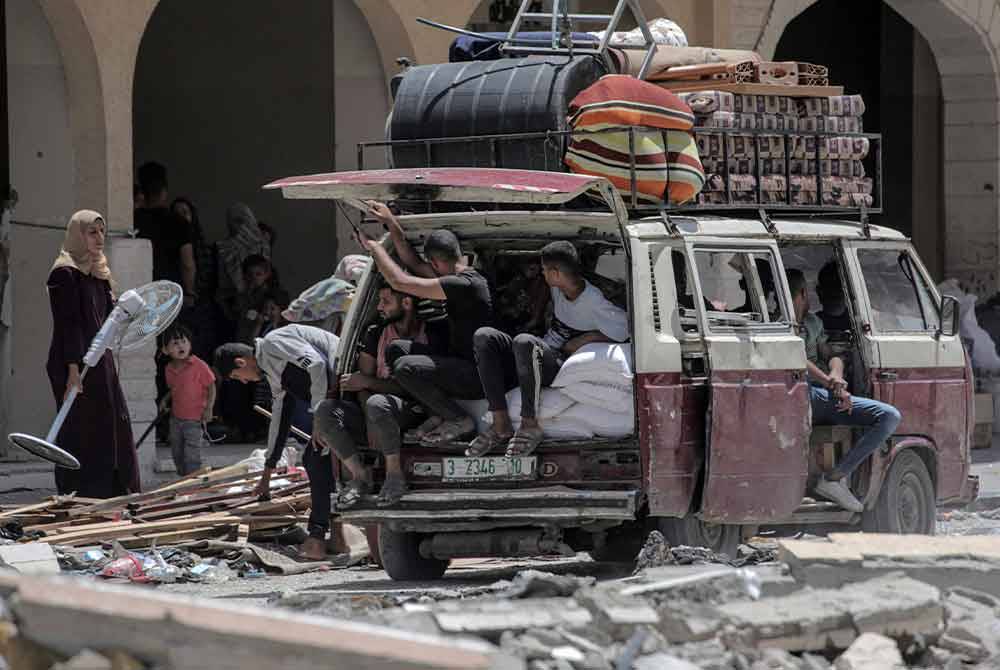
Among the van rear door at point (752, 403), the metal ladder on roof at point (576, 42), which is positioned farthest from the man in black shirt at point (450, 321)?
the metal ladder on roof at point (576, 42)

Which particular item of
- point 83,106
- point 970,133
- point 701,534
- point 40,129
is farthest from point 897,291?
point 970,133

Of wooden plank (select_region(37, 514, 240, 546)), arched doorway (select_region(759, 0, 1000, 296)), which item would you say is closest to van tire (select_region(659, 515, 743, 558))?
wooden plank (select_region(37, 514, 240, 546))

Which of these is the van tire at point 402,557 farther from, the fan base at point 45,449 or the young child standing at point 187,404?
the young child standing at point 187,404

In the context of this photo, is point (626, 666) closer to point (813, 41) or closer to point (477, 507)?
point (477, 507)

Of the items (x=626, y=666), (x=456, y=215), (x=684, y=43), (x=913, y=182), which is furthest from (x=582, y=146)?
(x=913, y=182)

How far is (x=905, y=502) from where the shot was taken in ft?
35.7

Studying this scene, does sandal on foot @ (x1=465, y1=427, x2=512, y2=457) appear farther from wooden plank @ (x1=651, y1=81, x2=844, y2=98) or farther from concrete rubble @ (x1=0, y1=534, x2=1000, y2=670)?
wooden plank @ (x1=651, y1=81, x2=844, y2=98)

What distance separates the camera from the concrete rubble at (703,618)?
603 cm

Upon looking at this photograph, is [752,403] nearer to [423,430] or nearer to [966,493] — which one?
[423,430]

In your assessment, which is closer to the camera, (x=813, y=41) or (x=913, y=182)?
(x=913, y=182)

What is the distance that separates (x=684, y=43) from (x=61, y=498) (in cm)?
443

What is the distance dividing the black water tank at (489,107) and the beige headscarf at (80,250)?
2.08m

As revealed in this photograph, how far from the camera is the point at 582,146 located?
10.2 m

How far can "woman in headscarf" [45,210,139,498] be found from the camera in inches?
471
